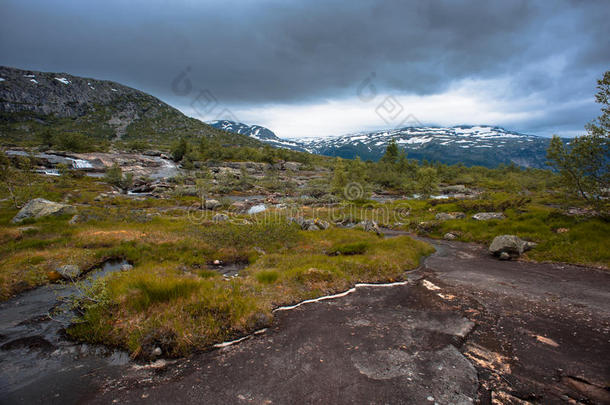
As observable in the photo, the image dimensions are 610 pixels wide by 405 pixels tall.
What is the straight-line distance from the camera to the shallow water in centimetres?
627

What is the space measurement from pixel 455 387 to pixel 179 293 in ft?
27.6

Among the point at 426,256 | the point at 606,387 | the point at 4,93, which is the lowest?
the point at 426,256

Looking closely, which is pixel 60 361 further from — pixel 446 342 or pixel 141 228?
pixel 141 228

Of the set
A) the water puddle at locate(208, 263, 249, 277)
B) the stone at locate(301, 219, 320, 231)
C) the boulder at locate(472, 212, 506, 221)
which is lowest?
the water puddle at locate(208, 263, 249, 277)

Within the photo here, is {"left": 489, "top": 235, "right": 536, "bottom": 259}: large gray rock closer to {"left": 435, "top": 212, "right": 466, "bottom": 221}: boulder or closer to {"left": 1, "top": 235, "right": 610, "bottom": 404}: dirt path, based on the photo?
{"left": 1, "top": 235, "right": 610, "bottom": 404}: dirt path

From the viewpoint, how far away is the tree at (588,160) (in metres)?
15.2

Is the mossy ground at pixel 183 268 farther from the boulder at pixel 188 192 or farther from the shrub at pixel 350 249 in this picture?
the boulder at pixel 188 192

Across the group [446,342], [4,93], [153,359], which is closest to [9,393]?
[153,359]

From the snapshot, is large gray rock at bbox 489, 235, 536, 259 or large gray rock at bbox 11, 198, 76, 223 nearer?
large gray rock at bbox 489, 235, 536, 259

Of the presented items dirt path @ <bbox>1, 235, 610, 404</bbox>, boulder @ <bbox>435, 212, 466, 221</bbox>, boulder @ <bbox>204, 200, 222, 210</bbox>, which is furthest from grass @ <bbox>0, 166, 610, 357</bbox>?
boulder @ <bbox>204, 200, 222, 210</bbox>

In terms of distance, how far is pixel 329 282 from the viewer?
11180 mm

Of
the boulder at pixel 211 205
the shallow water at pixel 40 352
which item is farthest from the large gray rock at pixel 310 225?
the boulder at pixel 211 205

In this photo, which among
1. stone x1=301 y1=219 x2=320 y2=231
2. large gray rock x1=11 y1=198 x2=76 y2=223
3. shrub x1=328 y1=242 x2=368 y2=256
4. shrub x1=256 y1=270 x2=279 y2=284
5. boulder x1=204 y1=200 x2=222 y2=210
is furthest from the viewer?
boulder x1=204 y1=200 x2=222 y2=210

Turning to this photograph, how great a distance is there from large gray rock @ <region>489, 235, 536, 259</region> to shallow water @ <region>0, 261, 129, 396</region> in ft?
68.4
